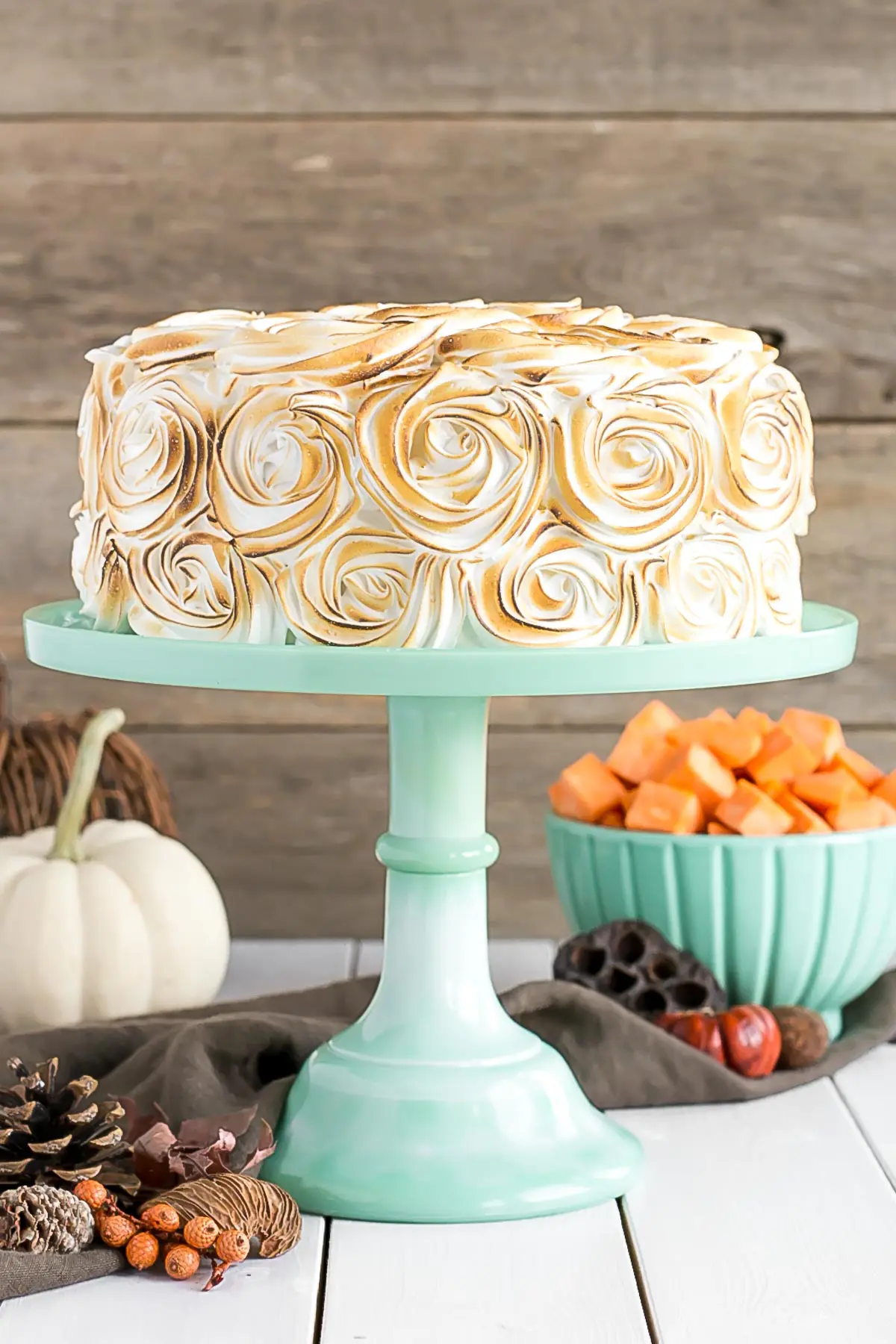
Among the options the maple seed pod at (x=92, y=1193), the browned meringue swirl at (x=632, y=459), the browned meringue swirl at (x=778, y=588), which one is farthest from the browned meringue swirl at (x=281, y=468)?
the maple seed pod at (x=92, y=1193)

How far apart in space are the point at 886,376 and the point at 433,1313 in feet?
3.34

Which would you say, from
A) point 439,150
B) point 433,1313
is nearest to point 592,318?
point 433,1313

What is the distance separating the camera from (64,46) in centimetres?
149

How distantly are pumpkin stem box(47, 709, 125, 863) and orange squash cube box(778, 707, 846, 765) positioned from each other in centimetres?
51

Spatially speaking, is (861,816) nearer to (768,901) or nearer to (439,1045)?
(768,901)

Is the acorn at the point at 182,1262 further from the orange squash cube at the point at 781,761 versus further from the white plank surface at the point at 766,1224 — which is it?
the orange squash cube at the point at 781,761

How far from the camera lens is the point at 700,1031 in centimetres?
112

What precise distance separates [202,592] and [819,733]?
58cm

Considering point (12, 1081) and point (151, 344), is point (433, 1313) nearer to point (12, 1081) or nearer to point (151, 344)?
point (12, 1081)

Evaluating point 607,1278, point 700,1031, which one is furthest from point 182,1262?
point 700,1031

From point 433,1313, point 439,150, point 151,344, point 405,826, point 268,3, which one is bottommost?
point 433,1313

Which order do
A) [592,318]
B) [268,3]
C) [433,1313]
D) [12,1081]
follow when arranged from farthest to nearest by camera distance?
[268,3], [12,1081], [592,318], [433,1313]

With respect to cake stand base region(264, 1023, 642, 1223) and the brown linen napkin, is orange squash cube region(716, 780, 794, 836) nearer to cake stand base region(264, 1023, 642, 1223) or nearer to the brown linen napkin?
the brown linen napkin

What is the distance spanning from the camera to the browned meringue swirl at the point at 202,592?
0.83 meters
